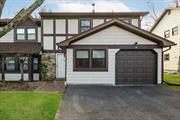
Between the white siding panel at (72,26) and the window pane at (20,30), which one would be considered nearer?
the white siding panel at (72,26)

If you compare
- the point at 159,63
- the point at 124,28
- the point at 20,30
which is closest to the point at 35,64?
the point at 20,30

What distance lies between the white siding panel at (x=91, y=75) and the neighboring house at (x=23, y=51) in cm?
456

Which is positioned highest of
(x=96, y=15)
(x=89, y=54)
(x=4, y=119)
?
(x=96, y=15)

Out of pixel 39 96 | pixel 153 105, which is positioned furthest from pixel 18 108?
pixel 153 105

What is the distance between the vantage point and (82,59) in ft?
56.9

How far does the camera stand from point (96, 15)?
21719mm

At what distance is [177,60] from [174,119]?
68.3 feet

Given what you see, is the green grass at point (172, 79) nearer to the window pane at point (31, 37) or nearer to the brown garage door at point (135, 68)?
the brown garage door at point (135, 68)

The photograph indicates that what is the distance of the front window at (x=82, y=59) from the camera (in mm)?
17297

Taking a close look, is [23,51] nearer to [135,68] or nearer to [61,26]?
[61,26]

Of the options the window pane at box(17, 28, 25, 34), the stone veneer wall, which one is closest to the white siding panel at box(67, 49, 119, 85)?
the stone veneer wall

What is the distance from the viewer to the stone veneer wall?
2183 centimetres

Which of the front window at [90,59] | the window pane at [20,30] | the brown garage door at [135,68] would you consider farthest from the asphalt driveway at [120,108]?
the window pane at [20,30]

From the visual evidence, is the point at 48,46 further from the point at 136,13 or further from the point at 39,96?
the point at 39,96
